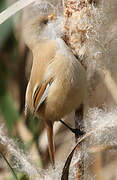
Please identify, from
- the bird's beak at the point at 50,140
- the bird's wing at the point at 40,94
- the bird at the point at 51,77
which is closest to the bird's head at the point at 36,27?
the bird at the point at 51,77

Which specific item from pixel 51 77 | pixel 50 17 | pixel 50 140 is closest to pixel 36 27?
pixel 50 17

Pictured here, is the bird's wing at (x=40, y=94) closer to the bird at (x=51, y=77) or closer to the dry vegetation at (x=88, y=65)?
the bird at (x=51, y=77)

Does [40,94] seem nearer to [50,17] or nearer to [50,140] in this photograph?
[50,140]

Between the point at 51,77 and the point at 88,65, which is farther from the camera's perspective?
the point at 51,77

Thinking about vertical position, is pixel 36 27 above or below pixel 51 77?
above

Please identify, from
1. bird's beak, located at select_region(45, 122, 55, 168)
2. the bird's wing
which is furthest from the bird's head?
bird's beak, located at select_region(45, 122, 55, 168)

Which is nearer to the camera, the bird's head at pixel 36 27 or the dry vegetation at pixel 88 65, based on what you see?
the dry vegetation at pixel 88 65

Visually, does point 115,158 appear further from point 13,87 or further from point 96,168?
point 13,87

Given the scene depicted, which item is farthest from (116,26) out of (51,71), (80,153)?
(80,153)

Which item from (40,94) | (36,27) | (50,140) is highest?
(36,27)
